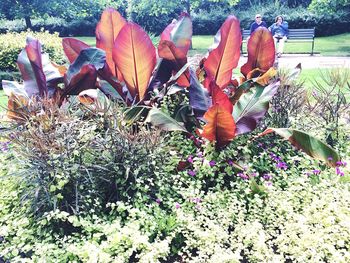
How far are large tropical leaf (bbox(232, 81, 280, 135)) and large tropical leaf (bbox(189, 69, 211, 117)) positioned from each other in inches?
11.8

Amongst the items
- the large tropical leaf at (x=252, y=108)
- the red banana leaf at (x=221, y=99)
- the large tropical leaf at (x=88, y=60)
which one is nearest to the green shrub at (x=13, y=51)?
A: the large tropical leaf at (x=88, y=60)

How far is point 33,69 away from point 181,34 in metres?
1.63

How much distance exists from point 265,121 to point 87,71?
2.00 meters

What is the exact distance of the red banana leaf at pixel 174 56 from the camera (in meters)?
3.83

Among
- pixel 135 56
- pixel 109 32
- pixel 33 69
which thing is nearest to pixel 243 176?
pixel 135 56

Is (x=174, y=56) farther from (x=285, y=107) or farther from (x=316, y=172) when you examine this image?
(x=316, y=172)

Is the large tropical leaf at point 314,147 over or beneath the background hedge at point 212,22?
over

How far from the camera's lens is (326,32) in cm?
2383

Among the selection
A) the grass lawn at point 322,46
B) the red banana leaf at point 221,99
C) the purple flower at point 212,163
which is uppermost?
the red banana leaf at point 221,99

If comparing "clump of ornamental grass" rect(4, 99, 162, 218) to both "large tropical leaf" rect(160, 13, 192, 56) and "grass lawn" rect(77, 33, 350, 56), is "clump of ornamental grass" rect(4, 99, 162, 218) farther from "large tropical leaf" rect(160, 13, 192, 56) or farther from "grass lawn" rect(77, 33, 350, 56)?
"grass lawn" rect(77, 33, 350, 56)

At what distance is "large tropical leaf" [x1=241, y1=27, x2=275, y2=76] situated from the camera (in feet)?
13.3

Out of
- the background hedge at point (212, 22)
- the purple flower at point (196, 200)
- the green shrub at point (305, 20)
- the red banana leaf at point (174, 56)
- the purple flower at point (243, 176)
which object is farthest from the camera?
the background hedge at point (212, 22)

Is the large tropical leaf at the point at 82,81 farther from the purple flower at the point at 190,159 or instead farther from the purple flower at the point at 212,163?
the purple flower at the point at 212,163

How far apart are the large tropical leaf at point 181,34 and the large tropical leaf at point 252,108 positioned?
0.90m
